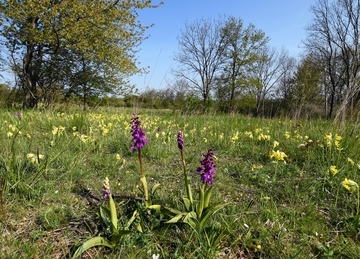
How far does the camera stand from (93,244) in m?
1.27

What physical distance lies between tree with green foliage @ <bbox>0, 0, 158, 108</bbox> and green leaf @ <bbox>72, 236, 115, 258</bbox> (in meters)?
8.25

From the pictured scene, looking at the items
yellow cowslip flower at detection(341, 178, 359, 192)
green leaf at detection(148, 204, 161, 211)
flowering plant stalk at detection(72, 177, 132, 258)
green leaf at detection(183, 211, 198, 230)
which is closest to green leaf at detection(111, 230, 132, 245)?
flowering plant stalk at detection(72, 177, 132, 258)

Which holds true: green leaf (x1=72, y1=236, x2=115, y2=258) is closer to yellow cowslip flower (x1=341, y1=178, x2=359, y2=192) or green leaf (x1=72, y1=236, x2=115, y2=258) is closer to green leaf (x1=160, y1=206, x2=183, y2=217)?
green leaf (x1=160, y1=206, x2=183, y2=217)

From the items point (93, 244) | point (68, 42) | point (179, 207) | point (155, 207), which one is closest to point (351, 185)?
point (179, 207)

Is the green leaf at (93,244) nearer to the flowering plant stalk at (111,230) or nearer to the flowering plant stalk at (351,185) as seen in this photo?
the flowering plant stalk at (111,230)

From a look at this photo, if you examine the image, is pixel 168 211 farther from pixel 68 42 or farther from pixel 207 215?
pixel 68 42

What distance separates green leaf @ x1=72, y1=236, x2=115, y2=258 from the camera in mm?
1212

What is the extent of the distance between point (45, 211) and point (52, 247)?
0.33 meters

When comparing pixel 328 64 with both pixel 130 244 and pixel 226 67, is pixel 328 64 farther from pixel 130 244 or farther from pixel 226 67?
pixel 130 244

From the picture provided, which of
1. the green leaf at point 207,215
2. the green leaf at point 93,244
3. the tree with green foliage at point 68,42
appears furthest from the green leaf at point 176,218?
the tree with green foliage at point 68,42


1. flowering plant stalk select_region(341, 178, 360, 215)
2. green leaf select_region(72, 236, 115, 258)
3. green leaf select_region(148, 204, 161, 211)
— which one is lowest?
green leaf select_region(72, 236, 115, 258)

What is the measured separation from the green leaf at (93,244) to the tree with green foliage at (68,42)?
8.25 metres

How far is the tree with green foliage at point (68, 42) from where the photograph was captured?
28.9ft

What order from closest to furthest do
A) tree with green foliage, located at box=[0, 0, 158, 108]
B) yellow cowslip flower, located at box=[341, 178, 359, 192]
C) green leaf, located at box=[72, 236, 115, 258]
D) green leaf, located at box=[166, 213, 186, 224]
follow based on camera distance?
1. green leaf, located at box=[72, 236, 115, 258]
2. green leaf, located at box=[166, 213, 186, 224]
3. yellow cowslip flower, located at box=[341, 178, 359, 192]
4. tree with green foliage, located at box=[0, 0, 158, 108]
